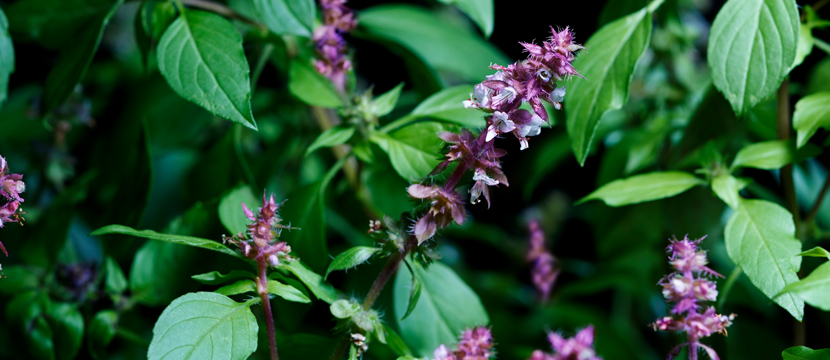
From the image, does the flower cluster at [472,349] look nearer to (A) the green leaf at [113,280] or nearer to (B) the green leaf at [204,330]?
(B) the green leaf at [204,330]

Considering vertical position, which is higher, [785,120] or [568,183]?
[568,183]

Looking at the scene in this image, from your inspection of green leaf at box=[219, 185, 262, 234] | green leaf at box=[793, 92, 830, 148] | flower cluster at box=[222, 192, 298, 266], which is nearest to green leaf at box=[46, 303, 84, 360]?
green leaf at box=[219, 185, 262, 234]

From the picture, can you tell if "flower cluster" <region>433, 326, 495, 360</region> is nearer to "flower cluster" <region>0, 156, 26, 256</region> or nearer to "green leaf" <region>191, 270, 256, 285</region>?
"green leaf" <region>191, 270, 256, 285</region>

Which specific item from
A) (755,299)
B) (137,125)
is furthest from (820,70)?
(137,125)

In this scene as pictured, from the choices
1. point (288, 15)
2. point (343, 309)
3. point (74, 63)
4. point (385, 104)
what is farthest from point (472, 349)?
point (74, 63)

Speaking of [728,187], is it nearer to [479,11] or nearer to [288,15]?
[479,11]

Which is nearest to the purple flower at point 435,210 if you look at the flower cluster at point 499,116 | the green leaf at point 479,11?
the flower cluster at point 499,116

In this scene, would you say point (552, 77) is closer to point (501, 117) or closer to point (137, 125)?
point (501, 117)
